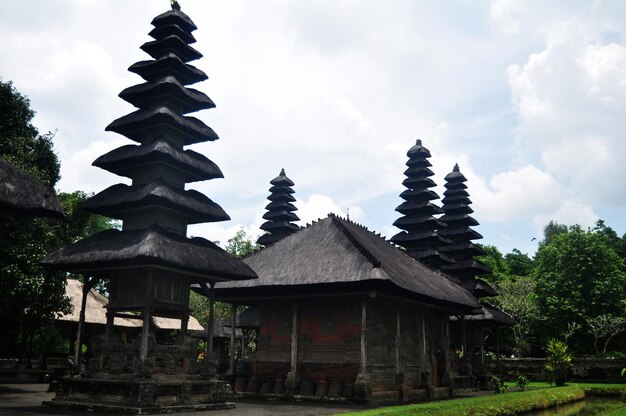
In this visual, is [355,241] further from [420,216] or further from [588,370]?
[588,370]

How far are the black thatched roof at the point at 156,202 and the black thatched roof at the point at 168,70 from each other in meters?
4.79

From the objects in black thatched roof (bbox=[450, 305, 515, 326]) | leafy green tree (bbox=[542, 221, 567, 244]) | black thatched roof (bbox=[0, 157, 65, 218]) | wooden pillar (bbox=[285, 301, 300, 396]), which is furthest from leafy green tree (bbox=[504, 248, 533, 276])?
black thatched roof (bbox=[0, 157, 65, 218])

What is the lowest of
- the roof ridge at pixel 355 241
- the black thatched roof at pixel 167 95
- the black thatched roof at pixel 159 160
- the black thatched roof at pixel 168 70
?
the roof ridge at pixel 355 241

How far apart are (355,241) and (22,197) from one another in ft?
45.1

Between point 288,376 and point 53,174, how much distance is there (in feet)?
50.4

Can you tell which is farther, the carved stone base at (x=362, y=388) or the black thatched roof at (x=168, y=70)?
the black thatched roof at (x=168, y=70)

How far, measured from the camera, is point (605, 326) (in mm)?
45594

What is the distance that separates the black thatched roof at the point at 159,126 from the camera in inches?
814

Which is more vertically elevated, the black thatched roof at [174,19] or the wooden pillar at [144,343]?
the black thatched roof at [174,19]

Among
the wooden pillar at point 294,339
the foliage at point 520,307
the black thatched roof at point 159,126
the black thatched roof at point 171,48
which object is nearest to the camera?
the black thatched roof at point 159,126

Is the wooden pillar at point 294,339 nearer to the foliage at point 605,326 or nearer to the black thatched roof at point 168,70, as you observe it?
the black thatched roof at point 168,70

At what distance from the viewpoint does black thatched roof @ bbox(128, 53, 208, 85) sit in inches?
864

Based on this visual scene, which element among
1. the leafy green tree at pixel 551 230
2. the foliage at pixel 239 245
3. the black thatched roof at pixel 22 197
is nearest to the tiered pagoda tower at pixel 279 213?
the foliage at pixel 239 245

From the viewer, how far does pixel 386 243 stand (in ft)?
102
